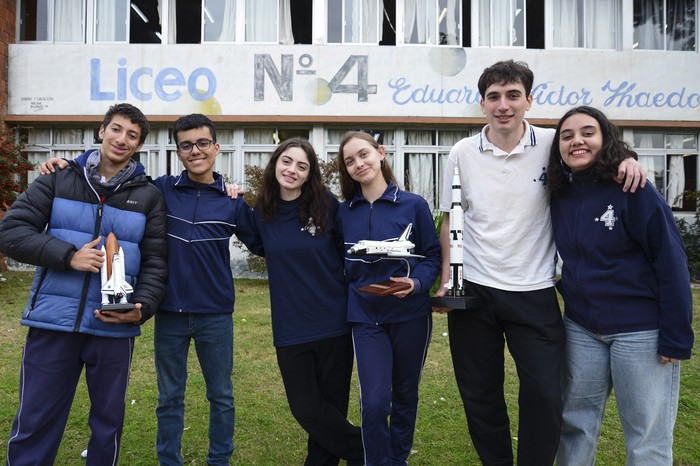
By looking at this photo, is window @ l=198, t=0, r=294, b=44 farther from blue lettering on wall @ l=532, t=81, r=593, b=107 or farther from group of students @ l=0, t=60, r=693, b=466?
group of students @ l=0, t=60, r=693, b=466

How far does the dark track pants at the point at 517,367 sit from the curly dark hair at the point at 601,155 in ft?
2.09

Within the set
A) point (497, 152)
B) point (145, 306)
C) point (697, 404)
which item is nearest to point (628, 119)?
point (697, 404)

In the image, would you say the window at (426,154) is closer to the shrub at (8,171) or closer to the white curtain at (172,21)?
the white curtain at (172,21)

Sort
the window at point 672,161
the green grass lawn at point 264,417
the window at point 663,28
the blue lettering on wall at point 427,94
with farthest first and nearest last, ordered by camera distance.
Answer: the window at point 663,28, the window at point 672,161, the blue lettering on wall at point 427,94, the green grass lawn at point 264,417

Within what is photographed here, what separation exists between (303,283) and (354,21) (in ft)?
38.2

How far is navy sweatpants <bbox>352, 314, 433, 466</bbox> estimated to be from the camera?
303 cm

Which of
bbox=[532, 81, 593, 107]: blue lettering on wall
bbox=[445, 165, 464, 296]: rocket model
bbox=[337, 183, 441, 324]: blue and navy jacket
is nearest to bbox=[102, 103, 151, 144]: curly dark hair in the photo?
bbox=[337, 183, 441, 324]: blue and navy jacket

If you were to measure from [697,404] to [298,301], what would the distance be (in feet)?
12.6

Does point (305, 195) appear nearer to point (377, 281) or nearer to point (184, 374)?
point (377, 281)

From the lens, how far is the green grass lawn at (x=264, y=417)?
3805 millimetres

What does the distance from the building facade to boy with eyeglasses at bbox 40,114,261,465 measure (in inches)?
389

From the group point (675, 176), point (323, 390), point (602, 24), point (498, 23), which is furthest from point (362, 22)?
point (323, 390)

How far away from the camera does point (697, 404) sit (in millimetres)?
4762

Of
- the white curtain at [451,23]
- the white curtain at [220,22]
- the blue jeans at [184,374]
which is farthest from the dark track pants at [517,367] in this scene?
the white curtain at [220,22]
